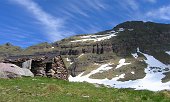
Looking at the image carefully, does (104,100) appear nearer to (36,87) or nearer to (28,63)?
(36,87)

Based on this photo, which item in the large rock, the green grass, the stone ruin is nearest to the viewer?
the green grass

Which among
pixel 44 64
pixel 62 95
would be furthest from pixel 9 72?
pixel 44 64

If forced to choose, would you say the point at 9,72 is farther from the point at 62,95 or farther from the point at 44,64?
the point at 44,64

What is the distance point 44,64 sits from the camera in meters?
53.0

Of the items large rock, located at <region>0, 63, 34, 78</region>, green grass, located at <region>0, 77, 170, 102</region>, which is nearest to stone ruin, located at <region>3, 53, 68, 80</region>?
large rock, located at <region>0, 63, 34, 78</region>

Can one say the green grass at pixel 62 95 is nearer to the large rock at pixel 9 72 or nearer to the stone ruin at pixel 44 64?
the large rock at pixel 9 72

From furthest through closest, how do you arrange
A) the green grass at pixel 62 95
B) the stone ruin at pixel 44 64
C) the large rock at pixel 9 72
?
the stone ruin at pixel 44 64 < the large rock at pixel 9 72 < the green grass at pixel 62 95

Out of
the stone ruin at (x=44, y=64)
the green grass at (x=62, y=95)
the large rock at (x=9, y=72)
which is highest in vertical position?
the stone ruin at (x=44, y=64)

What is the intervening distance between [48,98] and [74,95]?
2.65 meters

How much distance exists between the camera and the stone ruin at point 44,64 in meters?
52.7

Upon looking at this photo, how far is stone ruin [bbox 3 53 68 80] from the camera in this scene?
52672 millimetres

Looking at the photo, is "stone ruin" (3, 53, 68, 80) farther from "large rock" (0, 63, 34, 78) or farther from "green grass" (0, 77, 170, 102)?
"green grass" (0, 77, 170, 102)

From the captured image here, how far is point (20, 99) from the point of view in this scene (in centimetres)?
2547

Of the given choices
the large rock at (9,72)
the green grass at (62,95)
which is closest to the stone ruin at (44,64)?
the large rock at (9,72)
